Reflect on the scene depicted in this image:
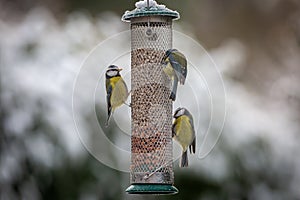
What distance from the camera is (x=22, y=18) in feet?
43.4

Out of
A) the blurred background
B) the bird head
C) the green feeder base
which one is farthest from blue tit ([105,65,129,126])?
the blurred background

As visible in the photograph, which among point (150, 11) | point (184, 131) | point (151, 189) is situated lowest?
point (151, 189)

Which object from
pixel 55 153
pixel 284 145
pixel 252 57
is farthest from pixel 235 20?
pixel 55 153

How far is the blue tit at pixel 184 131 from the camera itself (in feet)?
26.1

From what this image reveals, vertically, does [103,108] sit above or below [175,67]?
below

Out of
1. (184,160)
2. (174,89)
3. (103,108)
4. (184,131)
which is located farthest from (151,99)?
(103,108)

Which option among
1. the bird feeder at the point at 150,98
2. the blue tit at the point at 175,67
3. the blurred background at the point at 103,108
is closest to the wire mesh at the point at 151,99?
the bird feeder at the point at 150,98

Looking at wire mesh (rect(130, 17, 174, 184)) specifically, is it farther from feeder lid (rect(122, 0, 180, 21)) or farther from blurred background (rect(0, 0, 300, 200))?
blurred background (rect(0, 0, 300, 200))

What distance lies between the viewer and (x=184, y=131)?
7.98 meters

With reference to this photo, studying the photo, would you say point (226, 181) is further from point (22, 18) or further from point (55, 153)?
point (22, 18)

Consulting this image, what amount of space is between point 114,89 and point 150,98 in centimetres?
26

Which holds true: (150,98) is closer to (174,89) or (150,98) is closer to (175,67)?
(174,89)

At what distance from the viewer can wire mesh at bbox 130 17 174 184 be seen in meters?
8.05

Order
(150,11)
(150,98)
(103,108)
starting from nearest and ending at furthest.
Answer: (150,11)
(150,98)
(103,108)
